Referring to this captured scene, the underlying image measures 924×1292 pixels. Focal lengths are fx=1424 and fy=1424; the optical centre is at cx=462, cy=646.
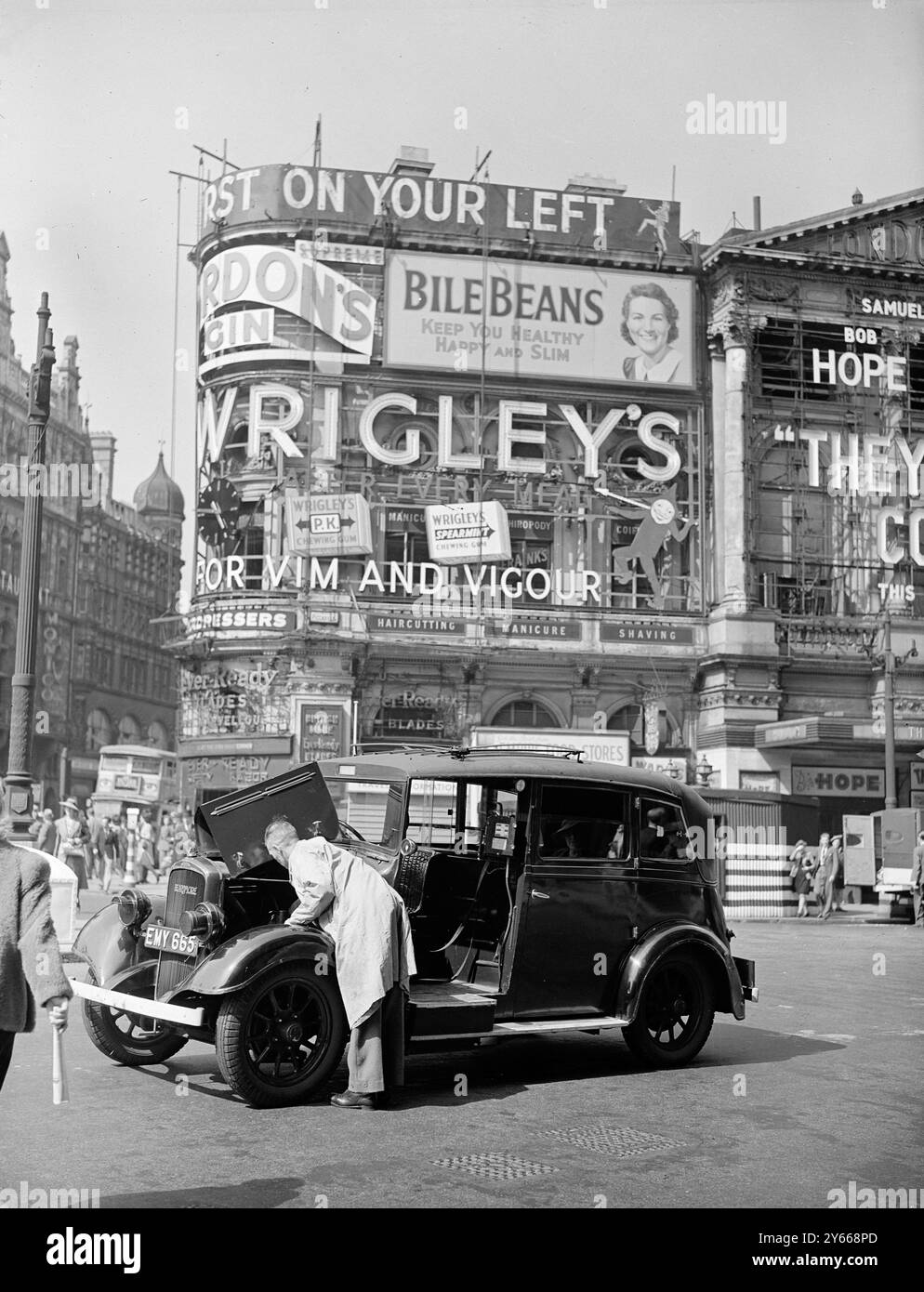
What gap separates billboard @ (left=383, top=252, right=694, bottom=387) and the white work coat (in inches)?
1324

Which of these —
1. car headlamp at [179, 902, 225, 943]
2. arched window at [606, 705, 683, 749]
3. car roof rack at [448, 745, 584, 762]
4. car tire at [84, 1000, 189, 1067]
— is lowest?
car tire at [84, 1000, 189, 1067]

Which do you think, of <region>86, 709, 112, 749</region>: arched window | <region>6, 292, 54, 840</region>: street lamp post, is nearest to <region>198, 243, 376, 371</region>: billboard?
<region>6, 292, 54, 840</region>: street lamp post

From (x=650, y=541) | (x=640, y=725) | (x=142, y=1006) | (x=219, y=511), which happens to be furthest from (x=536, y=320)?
(x=142, y=1006)

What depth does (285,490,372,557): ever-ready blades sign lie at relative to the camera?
39.2 m

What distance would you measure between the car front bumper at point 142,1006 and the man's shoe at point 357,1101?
919 millimetres

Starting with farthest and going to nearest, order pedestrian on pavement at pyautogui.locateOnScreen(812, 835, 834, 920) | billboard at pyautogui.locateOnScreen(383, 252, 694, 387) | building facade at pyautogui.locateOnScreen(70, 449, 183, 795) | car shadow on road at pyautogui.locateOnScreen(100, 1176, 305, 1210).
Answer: building facade at pyautogui.locateOnScreen(70, 449, 183, 795)
billboard at pyautogui.locateOnScreen(383, 252, 694, 387)
pedestrian on pavement at pyautogui.locateOnScreen(812, 835, 834, 920)
car shadow on road at pyautogui.locateOnScreen(100, 1176, 305, 1210)

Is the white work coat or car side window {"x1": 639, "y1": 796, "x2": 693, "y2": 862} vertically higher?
car side window {"x1": 639, "y1": 796, "x2": 693, "y2": 862}

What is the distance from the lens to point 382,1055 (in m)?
8.19

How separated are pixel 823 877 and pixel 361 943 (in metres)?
23.8

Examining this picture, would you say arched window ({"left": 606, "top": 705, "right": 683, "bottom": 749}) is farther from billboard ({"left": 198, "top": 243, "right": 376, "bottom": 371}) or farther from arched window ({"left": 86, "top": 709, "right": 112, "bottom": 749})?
arched window ({"left": 86, "top": 709, "right": 112, "bottom": 749})

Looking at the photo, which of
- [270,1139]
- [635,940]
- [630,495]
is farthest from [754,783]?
[270,1139]
